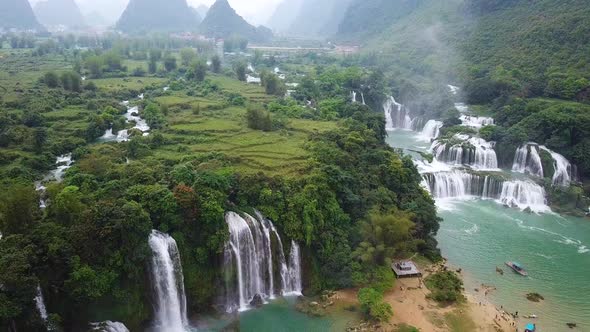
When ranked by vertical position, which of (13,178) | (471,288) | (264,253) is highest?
(13,178)

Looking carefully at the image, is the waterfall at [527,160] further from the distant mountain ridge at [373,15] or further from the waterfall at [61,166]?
the distant mountain ridge at [373,15]

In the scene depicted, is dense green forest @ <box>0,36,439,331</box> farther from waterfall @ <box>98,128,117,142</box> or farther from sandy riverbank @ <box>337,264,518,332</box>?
sandy riverbank @ <box>337,264,518,332</box>

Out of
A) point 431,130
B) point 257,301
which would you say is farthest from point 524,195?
point 257,301

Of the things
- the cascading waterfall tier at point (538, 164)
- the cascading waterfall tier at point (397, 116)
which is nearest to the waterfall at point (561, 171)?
the cascading waterfall tier at point (538, 164)

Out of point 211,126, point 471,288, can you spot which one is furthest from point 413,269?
point 211,126

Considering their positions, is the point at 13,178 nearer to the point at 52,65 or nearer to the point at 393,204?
the point at 393,204
